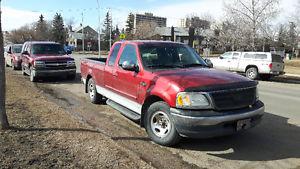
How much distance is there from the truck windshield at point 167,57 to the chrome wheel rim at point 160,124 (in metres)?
1.12

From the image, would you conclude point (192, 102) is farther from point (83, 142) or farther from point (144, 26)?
point (144, 26)

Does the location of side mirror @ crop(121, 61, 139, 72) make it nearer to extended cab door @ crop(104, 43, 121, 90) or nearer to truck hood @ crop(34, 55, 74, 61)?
extended cab door @ crop(104, 43, 121, 90)

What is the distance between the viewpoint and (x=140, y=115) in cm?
676

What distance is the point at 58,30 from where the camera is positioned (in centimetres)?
10650

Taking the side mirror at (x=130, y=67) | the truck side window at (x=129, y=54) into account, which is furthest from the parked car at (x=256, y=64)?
the side mirror at (x=130, y=67)

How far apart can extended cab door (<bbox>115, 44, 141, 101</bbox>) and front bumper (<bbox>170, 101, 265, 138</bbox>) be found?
1434 mm

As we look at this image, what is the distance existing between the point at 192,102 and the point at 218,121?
19.4 inches

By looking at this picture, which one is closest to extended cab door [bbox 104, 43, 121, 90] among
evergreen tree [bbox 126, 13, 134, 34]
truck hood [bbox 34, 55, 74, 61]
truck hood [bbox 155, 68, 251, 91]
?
truck hood [bbox 155, 68, 251, 91]

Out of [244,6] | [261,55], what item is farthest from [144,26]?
[261,55]

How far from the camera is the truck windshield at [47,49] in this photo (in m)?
16.2

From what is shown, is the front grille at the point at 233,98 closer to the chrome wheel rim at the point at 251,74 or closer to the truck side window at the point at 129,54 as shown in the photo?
the truck side window at the point at 129,54

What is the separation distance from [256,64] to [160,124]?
55.2ft

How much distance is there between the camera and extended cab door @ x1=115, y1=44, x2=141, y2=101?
6879 mm

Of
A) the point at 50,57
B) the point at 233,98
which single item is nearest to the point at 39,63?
the point at 50,57
